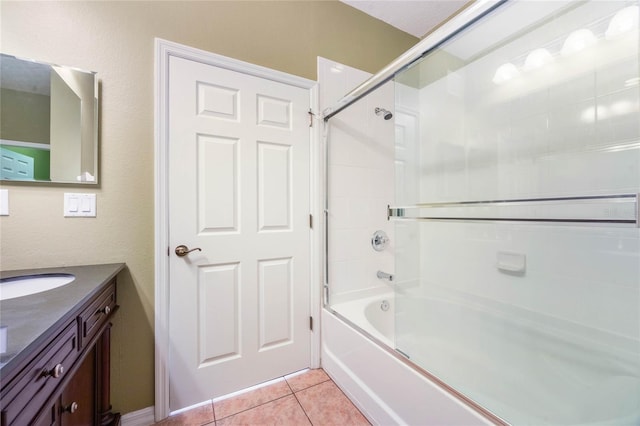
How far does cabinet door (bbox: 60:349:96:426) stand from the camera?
737 millimetres

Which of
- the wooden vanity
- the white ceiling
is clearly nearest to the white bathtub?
the wooden vanity

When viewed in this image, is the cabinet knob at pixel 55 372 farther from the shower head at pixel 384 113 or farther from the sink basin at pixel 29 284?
the shower head at pixel 384 113

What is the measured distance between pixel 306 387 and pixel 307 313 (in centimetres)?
43

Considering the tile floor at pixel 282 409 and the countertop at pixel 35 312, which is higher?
the countertop at pixel 35 312

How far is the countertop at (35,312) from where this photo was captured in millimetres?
459

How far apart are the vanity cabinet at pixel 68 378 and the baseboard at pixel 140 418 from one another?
0.08 m

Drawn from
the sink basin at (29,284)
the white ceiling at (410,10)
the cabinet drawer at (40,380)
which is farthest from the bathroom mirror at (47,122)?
the white ceiling at (410,10)

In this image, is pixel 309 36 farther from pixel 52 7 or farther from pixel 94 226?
pixel 94 226

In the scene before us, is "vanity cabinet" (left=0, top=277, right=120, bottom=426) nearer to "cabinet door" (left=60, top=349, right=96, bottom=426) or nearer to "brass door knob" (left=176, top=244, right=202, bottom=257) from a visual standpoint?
"cabinet door" (left=60, top=349, right=96, bottom=426)

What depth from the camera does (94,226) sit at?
1185 mm

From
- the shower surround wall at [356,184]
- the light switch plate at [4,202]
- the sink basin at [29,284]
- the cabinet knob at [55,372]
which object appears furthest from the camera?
the shower surround wall at [356,184]

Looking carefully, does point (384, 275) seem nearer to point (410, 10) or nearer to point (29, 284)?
point (29, 284)

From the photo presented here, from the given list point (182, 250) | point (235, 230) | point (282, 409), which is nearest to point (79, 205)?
point (182, 250)

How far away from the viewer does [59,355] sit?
0.64 meters
